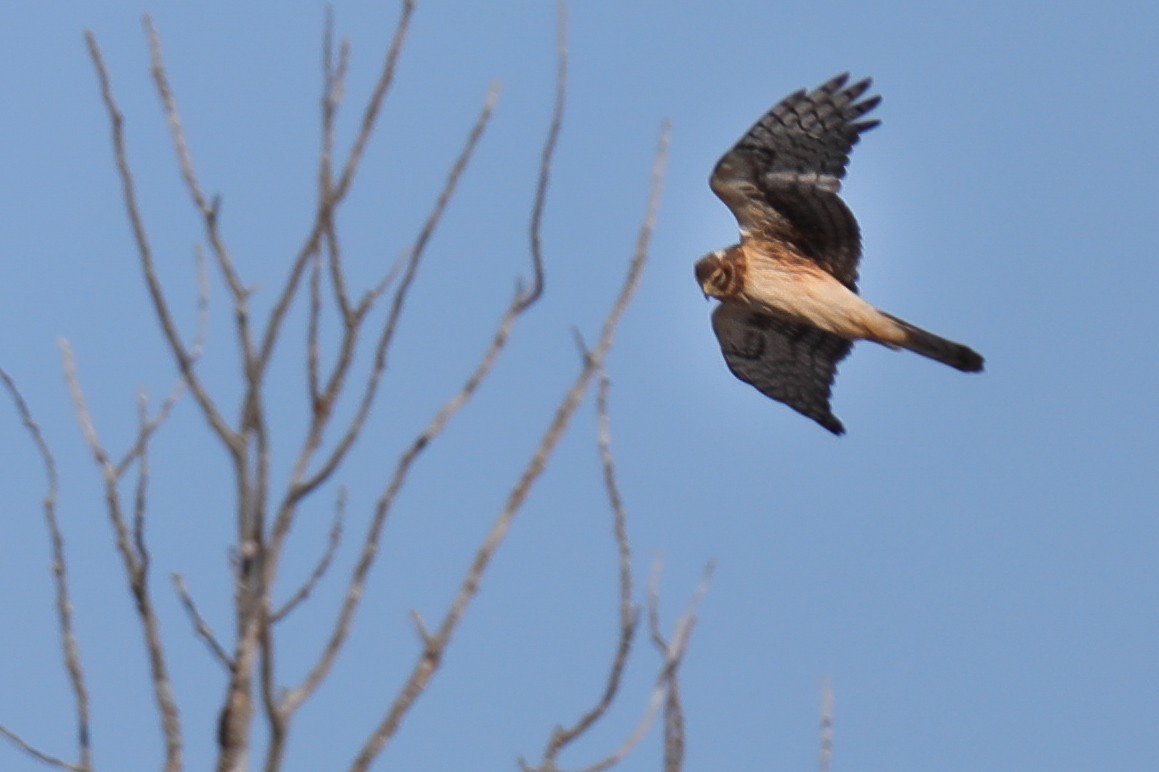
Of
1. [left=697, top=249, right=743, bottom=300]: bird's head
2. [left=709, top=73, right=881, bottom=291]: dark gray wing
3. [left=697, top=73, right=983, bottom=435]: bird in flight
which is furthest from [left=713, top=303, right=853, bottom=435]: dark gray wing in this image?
[left=709, top=73, right=881, bottom=291]: dark gray wing

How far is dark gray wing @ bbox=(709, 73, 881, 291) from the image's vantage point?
7.54m

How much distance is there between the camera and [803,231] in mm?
7855

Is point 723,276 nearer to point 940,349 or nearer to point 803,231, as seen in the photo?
point 803,231

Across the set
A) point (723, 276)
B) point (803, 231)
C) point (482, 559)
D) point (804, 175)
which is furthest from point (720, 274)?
point (482, 559)

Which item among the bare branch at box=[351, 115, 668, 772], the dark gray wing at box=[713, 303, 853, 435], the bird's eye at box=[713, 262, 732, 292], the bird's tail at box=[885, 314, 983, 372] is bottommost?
the bare branch at box=[351, 115, 668, 772]

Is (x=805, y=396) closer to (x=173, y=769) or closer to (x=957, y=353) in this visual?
(x=957, y=353)

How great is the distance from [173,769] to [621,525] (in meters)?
0.84

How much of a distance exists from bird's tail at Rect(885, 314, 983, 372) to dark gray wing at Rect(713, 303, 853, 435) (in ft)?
2.75

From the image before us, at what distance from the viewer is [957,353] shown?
7527 mm

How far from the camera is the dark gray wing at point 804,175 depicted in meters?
7.54

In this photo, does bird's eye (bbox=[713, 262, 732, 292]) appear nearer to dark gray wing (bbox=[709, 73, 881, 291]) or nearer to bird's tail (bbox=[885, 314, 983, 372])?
dark gray wing (bbox=[709, 73, 881, 291])

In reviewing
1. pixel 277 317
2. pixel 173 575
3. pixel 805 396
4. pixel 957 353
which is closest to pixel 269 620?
pixel 173 575

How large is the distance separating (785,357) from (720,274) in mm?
770

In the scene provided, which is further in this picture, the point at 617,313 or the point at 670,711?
the point at 670,711
